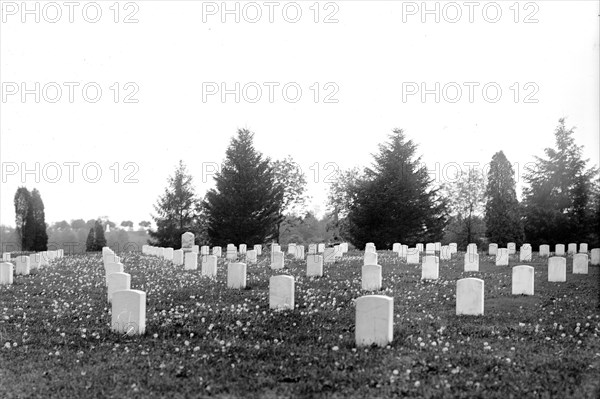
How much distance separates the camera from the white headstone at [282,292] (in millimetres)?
10508

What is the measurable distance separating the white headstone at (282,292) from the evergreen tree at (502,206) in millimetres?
34043

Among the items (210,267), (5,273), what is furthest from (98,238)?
(210,267)

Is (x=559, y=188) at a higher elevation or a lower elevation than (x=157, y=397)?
higher

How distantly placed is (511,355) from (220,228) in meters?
38.8

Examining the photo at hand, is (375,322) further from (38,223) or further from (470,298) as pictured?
(38,223)

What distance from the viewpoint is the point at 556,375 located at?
617cm

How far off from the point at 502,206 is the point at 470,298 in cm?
3544

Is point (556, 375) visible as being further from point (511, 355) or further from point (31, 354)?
point (31, 354)

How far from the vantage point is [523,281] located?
12820 millimetres

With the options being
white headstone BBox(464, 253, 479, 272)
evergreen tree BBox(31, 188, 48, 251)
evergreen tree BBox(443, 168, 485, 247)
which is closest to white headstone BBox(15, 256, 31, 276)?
white headstone BBox(464, 253, 479, 272)

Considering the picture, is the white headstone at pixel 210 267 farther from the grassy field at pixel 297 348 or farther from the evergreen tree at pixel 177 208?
the evergreen tree at pixel 177 208

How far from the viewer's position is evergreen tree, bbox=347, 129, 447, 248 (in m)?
43.4

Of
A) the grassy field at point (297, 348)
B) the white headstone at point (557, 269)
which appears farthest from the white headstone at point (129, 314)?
the white headstone at point (557, 269)

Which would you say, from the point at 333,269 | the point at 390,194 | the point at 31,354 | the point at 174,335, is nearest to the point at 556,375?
the point at 174,335
